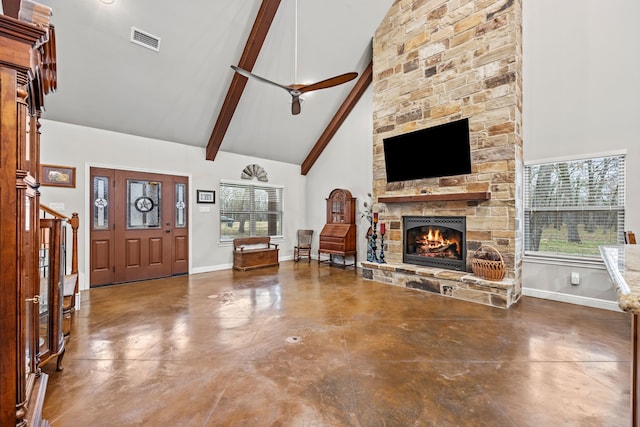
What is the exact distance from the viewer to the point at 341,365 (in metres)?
2.33

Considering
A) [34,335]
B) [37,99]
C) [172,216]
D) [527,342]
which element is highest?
[37,99]

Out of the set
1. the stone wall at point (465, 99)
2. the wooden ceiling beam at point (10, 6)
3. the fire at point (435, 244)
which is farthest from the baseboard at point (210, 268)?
the wooden ceiling beam at point (10, 6)

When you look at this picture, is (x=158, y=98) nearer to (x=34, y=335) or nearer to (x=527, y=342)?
(x=34, y=335)

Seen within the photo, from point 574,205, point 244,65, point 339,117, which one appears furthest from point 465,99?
point 244,65

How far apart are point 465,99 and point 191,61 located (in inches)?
172

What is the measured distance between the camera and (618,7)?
353cm

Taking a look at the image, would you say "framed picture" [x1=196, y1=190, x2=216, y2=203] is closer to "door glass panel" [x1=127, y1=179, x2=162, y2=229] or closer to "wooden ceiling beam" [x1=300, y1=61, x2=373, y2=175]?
"door glass panel" [x1=127, y1=179, x2=162, y2=229]

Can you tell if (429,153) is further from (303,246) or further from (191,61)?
(303,246)

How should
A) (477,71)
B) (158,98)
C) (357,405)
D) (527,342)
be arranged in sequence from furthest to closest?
(158,98) < (477,71) < (527,342) < (357,405)

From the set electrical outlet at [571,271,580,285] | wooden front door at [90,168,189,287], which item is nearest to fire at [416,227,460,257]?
electrical outlet at [571,271,580,285]

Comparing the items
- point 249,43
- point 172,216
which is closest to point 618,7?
point 249,43

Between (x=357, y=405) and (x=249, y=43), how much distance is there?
5005 millimetres

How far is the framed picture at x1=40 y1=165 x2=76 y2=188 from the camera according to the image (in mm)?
4465

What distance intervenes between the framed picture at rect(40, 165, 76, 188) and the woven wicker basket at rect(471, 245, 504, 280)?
6.55m
